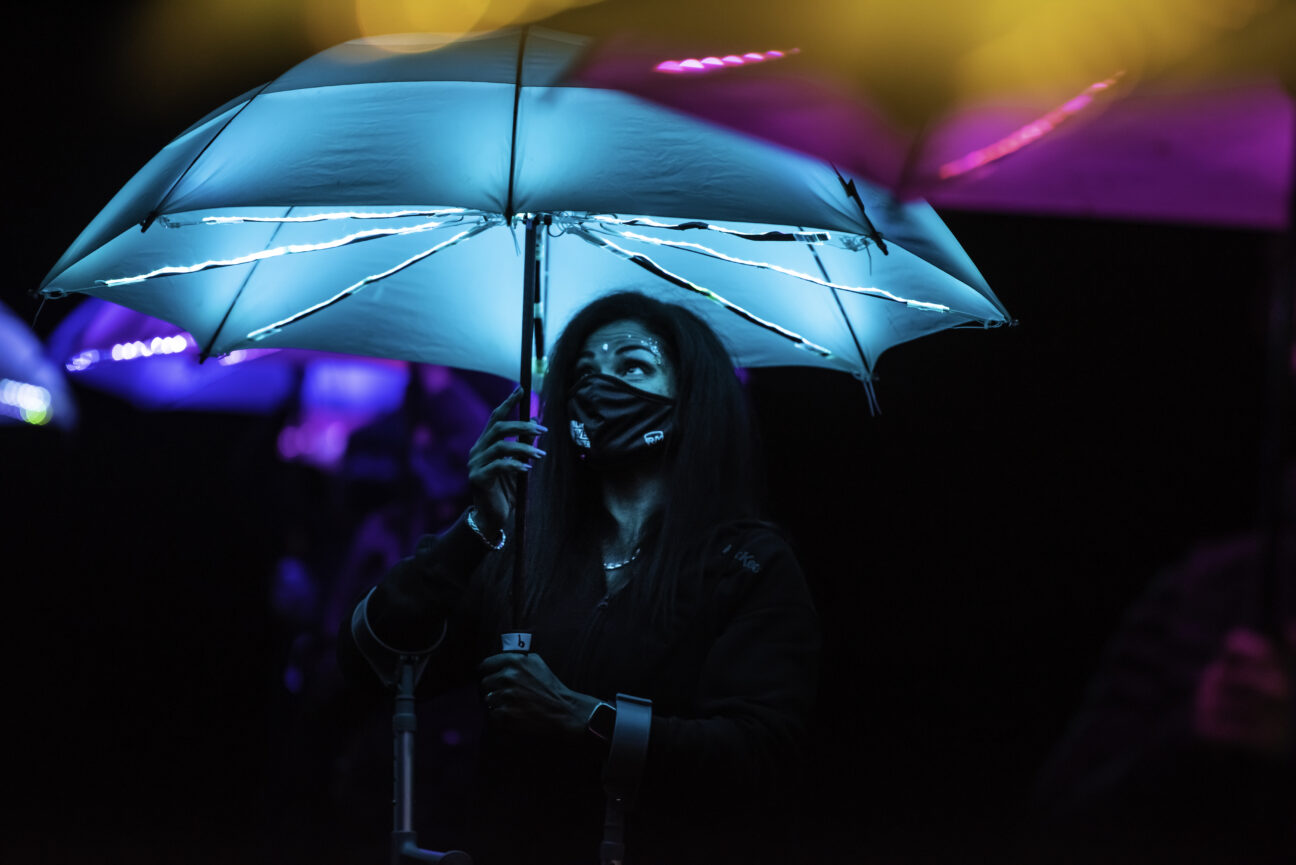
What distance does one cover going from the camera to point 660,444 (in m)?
2.75

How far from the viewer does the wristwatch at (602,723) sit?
2.29 m

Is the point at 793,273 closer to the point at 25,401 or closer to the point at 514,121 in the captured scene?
the point at 514,121

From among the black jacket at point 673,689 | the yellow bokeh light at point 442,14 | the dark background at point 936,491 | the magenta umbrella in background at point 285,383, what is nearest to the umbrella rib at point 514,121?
the black jacket at point 673,689

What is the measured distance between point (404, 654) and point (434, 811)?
3.19 m

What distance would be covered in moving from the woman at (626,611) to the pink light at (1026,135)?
858mm

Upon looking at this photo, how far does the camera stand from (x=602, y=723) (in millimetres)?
2299

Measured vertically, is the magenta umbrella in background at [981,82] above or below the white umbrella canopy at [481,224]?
above

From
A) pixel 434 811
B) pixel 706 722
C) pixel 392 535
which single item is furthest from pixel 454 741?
pixel 706 722

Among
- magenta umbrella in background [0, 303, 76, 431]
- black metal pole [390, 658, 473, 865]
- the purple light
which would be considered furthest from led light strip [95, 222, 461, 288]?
magenta umbrella in background [0, 303, 76, 431]

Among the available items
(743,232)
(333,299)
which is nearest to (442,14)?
(333,299)

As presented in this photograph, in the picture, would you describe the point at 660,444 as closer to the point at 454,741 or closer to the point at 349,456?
the point at 454,741

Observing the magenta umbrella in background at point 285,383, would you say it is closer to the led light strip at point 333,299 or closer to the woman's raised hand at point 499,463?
the led light strip at point 333,299

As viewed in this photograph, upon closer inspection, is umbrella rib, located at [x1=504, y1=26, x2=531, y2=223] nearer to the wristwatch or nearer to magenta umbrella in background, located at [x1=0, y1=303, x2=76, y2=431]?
the wristwatch

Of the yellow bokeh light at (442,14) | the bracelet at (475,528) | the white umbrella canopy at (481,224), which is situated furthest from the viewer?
the yellow bokeh light at (442,14)
